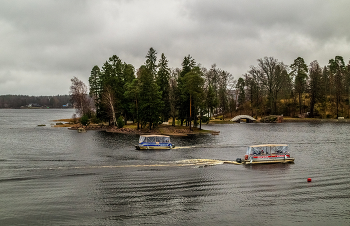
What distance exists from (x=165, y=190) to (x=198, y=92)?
58912mm

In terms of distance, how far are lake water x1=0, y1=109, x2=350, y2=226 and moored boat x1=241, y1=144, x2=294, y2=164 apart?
1531 mm

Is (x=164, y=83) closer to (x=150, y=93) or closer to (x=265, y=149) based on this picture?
(x=150, y=93)

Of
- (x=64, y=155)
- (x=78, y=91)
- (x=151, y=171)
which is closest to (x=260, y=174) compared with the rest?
(x=151, y=171)

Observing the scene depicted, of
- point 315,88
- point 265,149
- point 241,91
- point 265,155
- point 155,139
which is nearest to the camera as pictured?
point 265,155

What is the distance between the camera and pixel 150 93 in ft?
288

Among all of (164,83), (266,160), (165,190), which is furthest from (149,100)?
(165,190)

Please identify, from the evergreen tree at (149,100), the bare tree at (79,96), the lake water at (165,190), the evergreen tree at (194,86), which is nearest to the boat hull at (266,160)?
the lake water at (165,190)

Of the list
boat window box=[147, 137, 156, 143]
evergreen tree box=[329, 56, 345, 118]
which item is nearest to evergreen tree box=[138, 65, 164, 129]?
boat window box=[147, 137, 156, 143]

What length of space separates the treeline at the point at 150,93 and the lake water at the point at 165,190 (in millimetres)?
37661

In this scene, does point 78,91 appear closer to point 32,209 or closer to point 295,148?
point 295,148

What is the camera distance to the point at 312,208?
89.2 ft

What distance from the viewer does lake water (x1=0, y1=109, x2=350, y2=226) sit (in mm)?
24734

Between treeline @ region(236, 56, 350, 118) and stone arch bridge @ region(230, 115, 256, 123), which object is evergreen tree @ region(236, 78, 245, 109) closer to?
treeline @ region(236, 56, 350, 118)

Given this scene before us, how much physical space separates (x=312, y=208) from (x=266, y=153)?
66.0 feet
